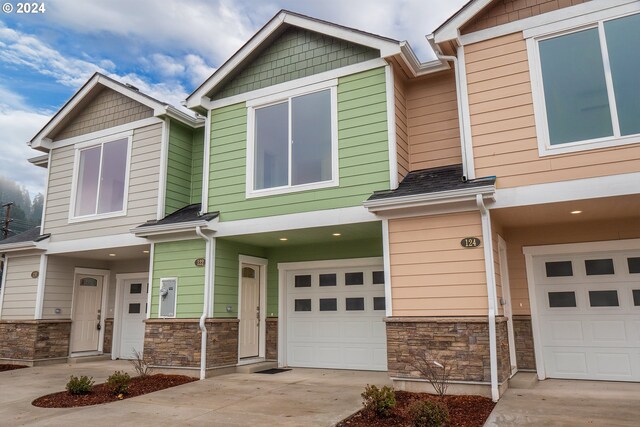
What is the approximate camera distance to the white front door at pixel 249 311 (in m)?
9.90

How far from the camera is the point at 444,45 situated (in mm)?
7582

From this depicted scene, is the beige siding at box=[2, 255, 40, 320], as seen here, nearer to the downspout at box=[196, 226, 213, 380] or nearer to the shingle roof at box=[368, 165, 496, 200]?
the downspout at box=[196, 226, 213, 380]

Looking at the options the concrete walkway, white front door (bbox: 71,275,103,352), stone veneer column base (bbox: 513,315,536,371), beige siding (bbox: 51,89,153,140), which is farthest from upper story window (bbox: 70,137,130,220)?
the concrete walkway

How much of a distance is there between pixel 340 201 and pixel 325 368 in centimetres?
392

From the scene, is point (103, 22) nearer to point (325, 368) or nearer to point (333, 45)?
point (333, 45)

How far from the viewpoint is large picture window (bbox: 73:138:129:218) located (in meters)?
11.1

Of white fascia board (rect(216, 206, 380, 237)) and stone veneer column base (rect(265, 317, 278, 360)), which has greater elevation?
white fascia board (rect(216, 206, 380, 237))

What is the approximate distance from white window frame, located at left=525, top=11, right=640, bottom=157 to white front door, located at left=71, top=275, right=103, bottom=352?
11803 mm

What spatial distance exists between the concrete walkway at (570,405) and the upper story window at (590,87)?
3.46m

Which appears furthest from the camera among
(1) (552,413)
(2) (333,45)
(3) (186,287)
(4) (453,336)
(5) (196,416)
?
(3) (186,287)

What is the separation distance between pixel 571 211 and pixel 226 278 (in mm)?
6483

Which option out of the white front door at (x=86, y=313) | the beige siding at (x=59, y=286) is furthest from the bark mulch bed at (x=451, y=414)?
the white front door at (x=86, y=313)

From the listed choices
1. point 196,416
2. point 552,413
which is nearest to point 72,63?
point 196,416

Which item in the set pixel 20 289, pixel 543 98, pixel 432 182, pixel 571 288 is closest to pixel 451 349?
pixel 432 182
